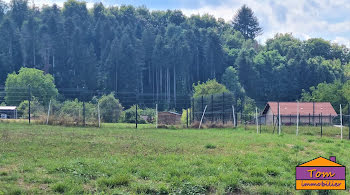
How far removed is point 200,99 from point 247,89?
257ft

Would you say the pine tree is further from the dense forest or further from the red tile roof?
the red tile roof

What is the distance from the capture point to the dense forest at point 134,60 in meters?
98.6

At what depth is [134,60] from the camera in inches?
4026

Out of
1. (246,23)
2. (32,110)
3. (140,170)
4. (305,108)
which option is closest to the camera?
(140,170)

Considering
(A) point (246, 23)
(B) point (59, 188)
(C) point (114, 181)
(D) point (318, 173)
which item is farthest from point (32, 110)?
(A) point (246, 23)

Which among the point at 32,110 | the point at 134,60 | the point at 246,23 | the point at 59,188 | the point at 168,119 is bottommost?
the point at 168,119

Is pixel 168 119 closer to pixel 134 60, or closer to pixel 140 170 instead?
pixel 140 170

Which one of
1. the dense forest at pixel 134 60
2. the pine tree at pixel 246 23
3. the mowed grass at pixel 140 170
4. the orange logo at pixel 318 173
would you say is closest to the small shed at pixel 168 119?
the mowed grass at pixel 140 170

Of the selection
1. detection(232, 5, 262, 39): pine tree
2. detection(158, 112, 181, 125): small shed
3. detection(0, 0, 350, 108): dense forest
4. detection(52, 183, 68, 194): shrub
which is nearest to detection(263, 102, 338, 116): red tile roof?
detection(158, 112, 181, 125): small shed

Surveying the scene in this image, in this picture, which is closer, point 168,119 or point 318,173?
point 318,173

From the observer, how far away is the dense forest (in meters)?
98.6

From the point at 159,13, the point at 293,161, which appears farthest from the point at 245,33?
the point at 293,161

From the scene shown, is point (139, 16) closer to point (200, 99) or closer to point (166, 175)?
point (200, 99)

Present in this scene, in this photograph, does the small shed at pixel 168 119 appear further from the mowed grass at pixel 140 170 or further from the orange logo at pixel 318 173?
the orange logo at pixel 318 173
